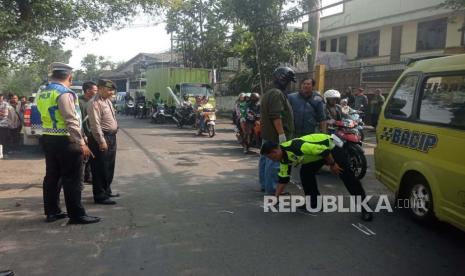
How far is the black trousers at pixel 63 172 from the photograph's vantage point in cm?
504

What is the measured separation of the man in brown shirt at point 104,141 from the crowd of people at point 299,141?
6.95ft

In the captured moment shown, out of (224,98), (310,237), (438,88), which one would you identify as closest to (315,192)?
(310,237)

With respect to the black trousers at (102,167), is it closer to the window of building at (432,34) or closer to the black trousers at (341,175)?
the black trousers at (341,175)

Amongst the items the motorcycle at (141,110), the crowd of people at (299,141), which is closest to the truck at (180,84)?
the motorcycle at (141,110)

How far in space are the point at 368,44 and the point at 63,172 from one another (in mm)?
25705

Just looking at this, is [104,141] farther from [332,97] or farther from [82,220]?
[332,97]

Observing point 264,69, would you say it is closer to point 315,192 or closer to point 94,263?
point 315,192

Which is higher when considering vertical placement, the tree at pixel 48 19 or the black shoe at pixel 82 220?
the tree at pixel 48 19

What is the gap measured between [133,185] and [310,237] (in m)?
3.70

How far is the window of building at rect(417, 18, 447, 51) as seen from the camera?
75.6ft

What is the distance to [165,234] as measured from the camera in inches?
191

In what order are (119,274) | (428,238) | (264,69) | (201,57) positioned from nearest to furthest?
(119,274), (428,238), (264,69), (201,57)

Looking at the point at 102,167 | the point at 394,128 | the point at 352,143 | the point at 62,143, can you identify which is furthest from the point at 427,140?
the point at 102,167

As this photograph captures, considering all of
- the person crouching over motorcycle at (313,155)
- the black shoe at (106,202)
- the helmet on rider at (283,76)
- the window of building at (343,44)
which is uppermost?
the window of building at (343,44)
